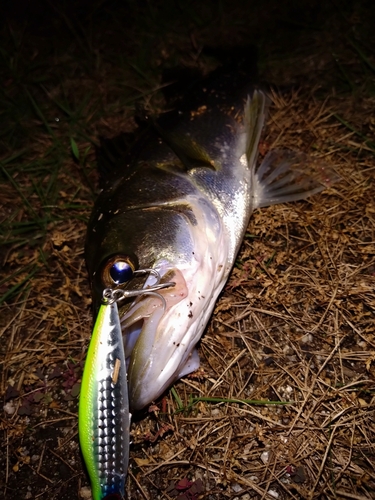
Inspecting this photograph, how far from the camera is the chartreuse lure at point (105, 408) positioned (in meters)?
2.04

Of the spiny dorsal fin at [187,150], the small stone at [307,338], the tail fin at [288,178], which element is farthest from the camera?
the tail fin at [288,178]

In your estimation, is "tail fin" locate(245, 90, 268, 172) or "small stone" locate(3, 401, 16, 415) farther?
"tail fin" locate(245, 90, 268, 172)

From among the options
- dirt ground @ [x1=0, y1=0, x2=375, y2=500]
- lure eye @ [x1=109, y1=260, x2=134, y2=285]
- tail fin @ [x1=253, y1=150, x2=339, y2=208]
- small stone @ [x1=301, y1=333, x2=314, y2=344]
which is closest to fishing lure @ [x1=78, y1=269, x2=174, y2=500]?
lure eye @ [x1=109, y1=260, x2=134, y2=285]

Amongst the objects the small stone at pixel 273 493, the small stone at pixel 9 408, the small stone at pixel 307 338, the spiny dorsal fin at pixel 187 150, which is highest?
the spiny dorsal fin at pixel 187 150

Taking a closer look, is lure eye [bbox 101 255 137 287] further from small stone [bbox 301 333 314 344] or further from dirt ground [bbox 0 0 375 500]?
small stone [bbox 301 333 314 344]

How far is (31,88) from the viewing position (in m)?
4.09

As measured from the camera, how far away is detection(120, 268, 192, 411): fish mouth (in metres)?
2.08

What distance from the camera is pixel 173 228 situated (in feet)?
7.79

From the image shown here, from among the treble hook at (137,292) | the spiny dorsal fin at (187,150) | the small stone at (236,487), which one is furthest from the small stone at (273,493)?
the spiny dorsal fin at (187,150)

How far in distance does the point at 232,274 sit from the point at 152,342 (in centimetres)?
99

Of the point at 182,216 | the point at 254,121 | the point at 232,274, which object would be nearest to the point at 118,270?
the point at 182,216

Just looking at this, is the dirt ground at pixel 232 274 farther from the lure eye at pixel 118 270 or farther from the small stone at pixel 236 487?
the lure eye at pixel 118 270

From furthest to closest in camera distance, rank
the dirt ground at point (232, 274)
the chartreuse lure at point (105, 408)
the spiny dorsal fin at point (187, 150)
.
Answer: the spiny dorsal fin at point (187, 150), the dirt ground at point (232, 274), the chartreuse lure at point (105, 408)

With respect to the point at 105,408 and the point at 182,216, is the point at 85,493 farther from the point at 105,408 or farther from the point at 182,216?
the point at 182,216
